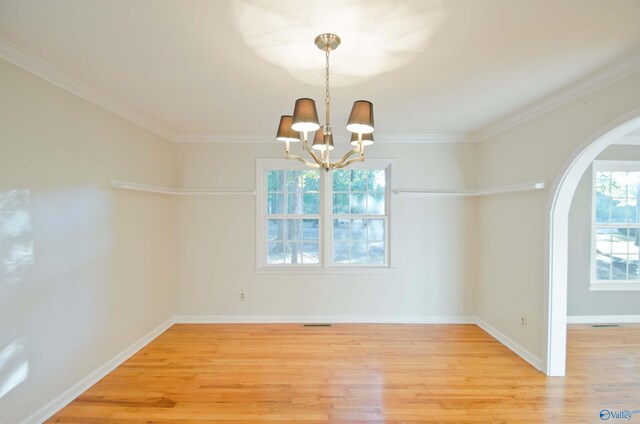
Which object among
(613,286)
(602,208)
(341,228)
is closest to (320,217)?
(341,228)

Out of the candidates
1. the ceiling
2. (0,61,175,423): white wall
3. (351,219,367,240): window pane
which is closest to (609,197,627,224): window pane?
the ceiling

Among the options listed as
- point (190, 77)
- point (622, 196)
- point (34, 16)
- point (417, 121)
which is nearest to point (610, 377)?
point (622, 196)

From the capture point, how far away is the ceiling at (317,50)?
1.48 metres

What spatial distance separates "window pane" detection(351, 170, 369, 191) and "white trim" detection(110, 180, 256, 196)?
1354mm

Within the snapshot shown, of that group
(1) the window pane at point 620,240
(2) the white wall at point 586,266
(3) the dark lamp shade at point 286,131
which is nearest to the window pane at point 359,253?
(3) the dark lamp shade at point 286,131

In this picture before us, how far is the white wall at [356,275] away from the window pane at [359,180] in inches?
11.7

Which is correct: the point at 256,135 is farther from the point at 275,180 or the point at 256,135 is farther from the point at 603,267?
the point at 603,267

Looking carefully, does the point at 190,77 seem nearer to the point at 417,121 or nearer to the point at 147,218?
the point at 147,218

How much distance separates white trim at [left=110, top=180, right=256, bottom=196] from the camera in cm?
275

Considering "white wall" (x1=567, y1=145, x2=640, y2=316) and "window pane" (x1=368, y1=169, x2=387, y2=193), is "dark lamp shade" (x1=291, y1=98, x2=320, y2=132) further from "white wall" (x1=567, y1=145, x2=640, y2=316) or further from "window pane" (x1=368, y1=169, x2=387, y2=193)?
"white wall" (x1=567, y1=145, x2=640, y2=316)

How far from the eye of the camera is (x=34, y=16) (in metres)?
1.53

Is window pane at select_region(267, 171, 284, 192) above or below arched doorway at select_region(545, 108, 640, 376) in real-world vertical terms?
above

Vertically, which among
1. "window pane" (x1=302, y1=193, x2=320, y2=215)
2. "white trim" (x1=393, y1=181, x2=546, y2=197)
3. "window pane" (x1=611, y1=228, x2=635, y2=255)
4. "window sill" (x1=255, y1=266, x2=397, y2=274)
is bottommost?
"window sill" (x1=255, y1=266, x2=397, y2=274)

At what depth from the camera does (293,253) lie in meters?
4.00
